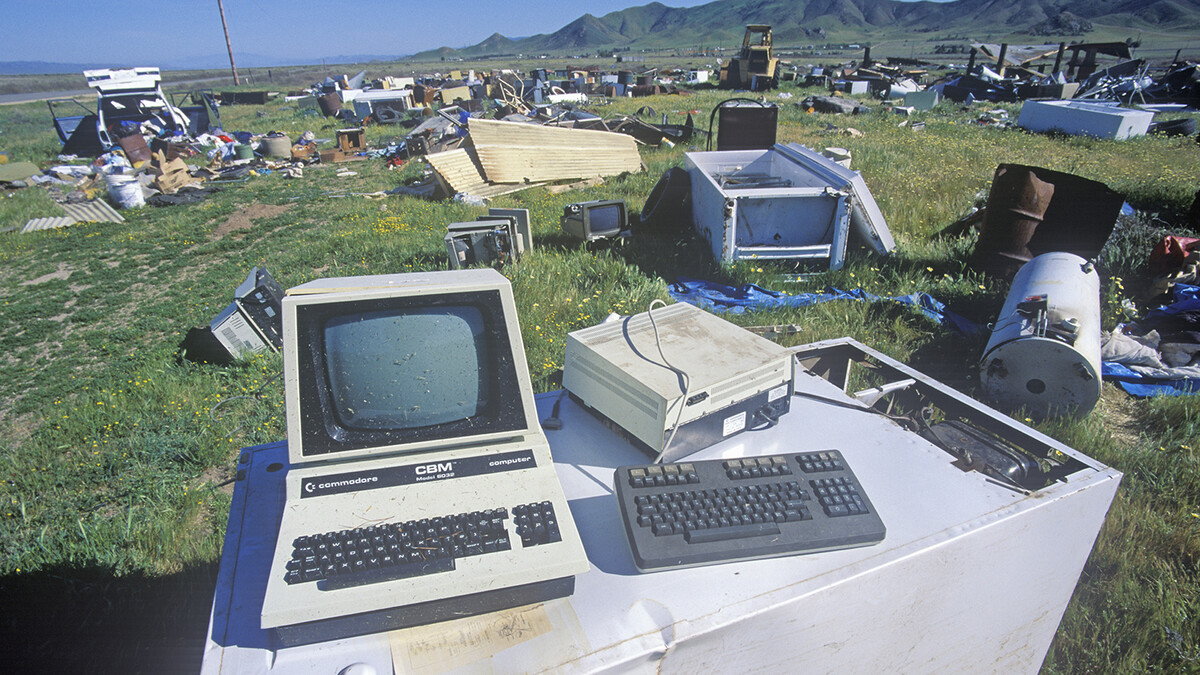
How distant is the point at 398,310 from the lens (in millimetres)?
1460

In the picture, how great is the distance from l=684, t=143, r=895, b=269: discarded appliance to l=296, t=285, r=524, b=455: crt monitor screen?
3.82 meters

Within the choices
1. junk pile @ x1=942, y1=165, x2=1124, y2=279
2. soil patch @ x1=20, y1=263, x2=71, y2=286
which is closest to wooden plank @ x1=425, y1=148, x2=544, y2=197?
soil patch @ x1=20, y1=263, x2=71, y2=286

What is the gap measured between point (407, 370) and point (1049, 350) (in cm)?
337

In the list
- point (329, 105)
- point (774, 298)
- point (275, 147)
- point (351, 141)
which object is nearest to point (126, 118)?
point (275, 147)

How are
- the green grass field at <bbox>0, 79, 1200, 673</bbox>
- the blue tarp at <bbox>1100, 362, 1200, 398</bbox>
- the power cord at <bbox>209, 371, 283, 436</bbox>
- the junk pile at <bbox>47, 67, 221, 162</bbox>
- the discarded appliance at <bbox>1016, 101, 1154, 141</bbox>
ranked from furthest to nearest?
1. the junk pile at <bbox>47, 67, 221, 162</bbox>
2. the discarded appliance at <bbox>1016, 101, 1154, 141</bbox>
3. the blue tarp at <bbox>1100, 362, 1200, 398</bbox>
4. the power cord at <bbox>209, 371, 283, 436</bbox>
5. the green grass field at <bbox>0, 79, 1200, 673</bbox>

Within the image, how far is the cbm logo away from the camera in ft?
4.55

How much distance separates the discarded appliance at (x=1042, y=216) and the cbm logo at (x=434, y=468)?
5.30 meters

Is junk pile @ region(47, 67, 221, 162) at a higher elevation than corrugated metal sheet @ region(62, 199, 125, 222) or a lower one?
higher

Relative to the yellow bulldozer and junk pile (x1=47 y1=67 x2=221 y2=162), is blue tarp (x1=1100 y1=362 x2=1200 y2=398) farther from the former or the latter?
the yellow bulldozer

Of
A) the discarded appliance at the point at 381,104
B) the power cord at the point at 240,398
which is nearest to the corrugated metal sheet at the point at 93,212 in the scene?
the power cord at the point at 240,398

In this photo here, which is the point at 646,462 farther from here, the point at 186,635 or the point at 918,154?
the point at 918,154

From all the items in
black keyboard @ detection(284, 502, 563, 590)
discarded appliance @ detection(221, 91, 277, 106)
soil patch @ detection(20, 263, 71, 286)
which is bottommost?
soil patch @ detection(20, 263, 71, 286)

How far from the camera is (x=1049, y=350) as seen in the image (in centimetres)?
311

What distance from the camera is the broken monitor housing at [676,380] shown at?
5.38ft
